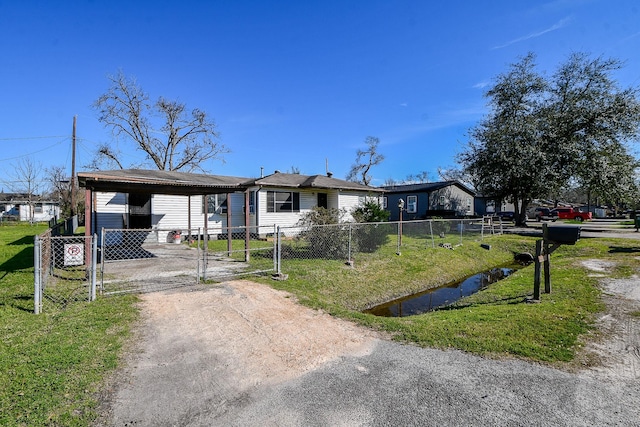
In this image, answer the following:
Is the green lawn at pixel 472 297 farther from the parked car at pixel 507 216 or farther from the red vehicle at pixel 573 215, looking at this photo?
the red vehicle at pixel 573 215

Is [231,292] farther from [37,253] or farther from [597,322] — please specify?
[597,322]

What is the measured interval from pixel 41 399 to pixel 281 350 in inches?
91.3

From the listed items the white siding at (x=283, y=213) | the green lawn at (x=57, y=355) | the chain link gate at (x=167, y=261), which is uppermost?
the white siding at (x=283, y=213)

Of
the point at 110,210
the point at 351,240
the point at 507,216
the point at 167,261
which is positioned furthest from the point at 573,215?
the point at 110,210

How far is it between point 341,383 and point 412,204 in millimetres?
27171

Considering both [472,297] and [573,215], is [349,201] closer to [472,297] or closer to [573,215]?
[472,297]

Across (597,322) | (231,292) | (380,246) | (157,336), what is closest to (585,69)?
(380,246)

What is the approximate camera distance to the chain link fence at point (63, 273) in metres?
5.06

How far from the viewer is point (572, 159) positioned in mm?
20891

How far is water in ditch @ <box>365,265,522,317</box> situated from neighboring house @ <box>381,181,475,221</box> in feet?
52.8

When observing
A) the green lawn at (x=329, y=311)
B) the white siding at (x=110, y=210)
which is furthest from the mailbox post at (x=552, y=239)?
the white siding at (x=110, y=210)

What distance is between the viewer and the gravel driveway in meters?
2.71

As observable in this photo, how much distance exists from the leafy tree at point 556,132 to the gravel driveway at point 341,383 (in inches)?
784

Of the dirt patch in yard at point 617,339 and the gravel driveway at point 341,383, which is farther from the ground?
the dirt patch in yard at point 617,339
